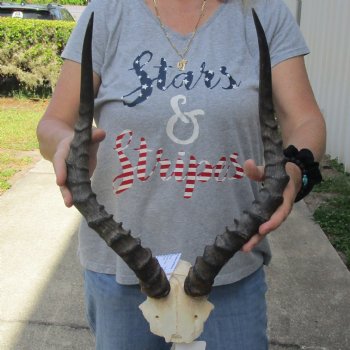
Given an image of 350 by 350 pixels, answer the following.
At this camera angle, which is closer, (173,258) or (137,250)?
(137,250)

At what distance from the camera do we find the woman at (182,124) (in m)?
1.96

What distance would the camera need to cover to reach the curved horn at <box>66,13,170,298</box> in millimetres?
1574

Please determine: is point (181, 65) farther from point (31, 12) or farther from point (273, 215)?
point (31, 12)

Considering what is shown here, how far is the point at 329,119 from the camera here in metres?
8.23

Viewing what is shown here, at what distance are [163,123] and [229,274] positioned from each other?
572 mm

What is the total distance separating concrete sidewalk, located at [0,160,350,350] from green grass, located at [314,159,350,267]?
4.2 inches

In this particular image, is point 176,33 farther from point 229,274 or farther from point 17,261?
point 17,261

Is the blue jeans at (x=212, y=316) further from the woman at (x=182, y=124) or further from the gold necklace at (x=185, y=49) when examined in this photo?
the gold necklace at (x=185, y=49)

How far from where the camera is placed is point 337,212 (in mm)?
6035

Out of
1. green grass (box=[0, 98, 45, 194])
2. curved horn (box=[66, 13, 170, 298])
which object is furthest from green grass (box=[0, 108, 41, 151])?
curved horn (box=[66, 13, 170, 298])

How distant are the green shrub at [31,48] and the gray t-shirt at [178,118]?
405 inches

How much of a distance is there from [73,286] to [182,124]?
3142 millimetres

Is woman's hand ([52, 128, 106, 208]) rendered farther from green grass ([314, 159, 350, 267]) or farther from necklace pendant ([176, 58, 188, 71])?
green grass ([314, 159, 350, 267])

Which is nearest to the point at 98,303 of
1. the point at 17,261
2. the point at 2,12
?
the point at 17,261
